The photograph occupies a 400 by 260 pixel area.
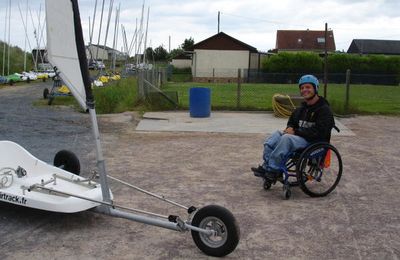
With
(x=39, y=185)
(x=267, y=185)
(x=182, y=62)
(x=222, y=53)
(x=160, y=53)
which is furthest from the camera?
(x=160, y=53)

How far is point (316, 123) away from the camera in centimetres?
581

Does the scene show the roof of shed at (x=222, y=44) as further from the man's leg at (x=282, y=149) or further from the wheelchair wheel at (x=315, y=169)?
the man's leg at (x=282, y=149)

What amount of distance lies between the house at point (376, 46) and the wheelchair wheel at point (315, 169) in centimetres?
6728

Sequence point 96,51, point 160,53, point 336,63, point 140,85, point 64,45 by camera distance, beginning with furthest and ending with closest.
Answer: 1. point 160,53
2. point 336,63
3. point 96,51
4. point 140,85
5. point 64,45

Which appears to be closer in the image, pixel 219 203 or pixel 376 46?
pixel 219 203

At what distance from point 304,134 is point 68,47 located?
296 cm

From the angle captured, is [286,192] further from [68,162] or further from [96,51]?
[96,51]

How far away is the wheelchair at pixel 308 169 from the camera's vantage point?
557 cm

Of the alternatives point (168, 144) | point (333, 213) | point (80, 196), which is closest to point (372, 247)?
point (333, 213)

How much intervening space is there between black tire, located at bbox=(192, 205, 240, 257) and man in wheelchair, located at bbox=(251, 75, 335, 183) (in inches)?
72.8

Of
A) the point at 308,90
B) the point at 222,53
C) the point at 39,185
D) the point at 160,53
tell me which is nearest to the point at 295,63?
the point at 222,53

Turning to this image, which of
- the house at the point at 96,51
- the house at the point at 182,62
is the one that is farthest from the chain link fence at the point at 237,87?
the house at the point at 182,62

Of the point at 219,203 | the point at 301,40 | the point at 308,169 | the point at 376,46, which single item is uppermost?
the point at 301,40

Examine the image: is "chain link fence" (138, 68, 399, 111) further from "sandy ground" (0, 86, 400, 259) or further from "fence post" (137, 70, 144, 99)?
"sandy ground" (0, 86, 400, 259)
